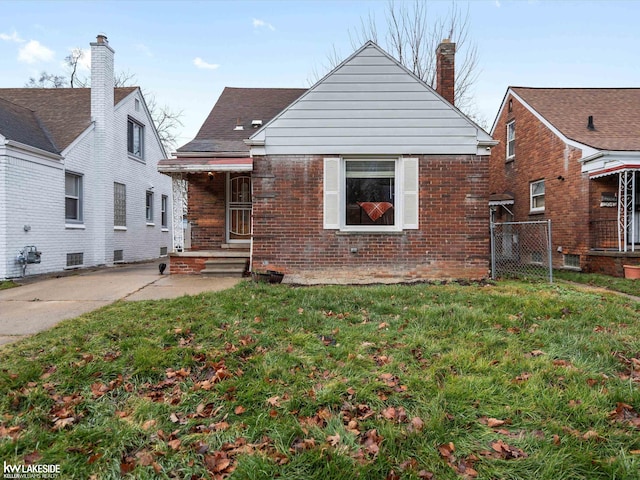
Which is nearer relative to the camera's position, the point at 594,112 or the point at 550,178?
the point at 550,178

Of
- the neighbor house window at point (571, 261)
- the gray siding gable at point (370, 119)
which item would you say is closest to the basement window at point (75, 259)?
the gray siding gable at point (370, 119)

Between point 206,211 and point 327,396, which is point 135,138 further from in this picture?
point 327,396

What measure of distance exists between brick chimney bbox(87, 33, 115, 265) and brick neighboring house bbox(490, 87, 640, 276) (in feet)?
47.5

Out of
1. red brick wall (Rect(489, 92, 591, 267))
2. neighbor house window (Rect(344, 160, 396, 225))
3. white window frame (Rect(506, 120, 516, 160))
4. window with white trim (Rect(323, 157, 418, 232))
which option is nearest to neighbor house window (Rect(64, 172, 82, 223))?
window with white trim (Rect(323, 157, 418, 232))

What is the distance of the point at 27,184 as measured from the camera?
30.6 feet

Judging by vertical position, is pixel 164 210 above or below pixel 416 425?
above

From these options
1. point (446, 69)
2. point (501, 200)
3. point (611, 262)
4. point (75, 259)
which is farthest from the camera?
point (501, 200)

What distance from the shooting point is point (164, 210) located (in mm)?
17703

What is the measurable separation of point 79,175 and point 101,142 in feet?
4.86

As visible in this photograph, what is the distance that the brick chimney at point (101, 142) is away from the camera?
39.6 ft

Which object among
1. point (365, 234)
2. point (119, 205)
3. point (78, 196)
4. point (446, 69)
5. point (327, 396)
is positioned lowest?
point (327, 396)

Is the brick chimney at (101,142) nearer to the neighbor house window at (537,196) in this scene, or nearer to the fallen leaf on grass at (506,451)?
the fallen leaf on grass at (506,451)

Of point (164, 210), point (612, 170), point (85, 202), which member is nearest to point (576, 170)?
point (612, 170)

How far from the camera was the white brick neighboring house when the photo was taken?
9.10m
